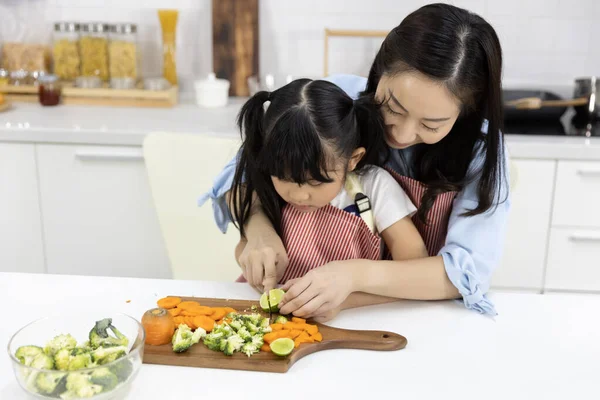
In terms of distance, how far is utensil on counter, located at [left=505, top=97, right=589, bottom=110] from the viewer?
2379 millimetres

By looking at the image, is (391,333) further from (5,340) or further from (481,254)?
(5,340)

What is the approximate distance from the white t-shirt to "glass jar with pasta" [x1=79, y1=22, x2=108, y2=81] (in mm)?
1578

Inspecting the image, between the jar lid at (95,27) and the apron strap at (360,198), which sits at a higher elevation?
Answer: the jar lid at (95,27)

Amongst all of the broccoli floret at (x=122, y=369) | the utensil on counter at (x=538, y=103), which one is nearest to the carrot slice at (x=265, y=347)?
the broccoli floret at (x=122, y=369)

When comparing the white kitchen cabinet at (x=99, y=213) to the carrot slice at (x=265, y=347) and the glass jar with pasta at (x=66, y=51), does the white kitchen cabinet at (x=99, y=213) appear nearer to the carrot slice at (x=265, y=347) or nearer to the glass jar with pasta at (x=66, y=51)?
the glass jar with pasta at (x=66, y=51)

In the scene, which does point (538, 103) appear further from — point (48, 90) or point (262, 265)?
point (48, 90)

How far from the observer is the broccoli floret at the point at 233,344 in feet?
3.48

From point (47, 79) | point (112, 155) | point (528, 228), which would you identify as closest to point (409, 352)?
point (528, 228)

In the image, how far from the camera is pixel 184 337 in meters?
1.09

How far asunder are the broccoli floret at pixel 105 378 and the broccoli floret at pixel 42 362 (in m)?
0.07

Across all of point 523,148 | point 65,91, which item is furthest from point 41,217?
point 523,148

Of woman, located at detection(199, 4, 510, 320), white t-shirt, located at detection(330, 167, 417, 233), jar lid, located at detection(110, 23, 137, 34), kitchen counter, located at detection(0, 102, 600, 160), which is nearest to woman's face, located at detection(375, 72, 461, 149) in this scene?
woman, located at detection(199, 4, 510, 320)

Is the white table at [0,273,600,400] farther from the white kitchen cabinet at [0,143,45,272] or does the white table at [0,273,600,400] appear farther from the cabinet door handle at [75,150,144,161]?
the white kitchen cabinet at [0,143,45,272]

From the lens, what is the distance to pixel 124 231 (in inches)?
94.7
